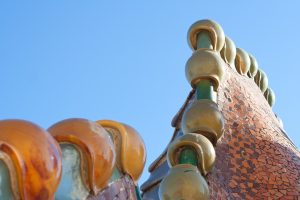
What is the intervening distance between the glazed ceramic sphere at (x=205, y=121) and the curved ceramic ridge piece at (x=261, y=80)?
1036 mm

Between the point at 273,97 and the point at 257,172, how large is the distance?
118cm

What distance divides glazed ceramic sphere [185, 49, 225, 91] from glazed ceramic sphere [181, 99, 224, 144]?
20 centimetres

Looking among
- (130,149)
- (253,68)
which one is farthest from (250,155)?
(130,149)

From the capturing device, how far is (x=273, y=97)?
3.86m

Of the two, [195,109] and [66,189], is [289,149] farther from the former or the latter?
[66,189]

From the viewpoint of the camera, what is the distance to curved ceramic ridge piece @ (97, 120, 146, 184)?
158 cm

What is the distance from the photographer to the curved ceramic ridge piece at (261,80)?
3740 millimetres

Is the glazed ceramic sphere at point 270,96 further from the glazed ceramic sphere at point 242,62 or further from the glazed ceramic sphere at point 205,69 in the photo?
the glazed ceramic sphere at point 205,69

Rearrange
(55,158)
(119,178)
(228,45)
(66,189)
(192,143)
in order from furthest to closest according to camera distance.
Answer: (228,45) → (192,143) → (119,178) → (66,189) → (55,158)

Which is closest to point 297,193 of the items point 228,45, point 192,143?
point 192,143

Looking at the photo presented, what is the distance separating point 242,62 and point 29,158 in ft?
8.24

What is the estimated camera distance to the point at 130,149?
160 centimetres

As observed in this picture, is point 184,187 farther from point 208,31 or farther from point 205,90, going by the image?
point 208,31

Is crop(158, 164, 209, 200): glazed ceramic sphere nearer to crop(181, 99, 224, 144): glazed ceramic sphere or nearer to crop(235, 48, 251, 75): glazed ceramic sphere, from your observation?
crop(181, 99, 224, 144): glazed ceramic sphere
